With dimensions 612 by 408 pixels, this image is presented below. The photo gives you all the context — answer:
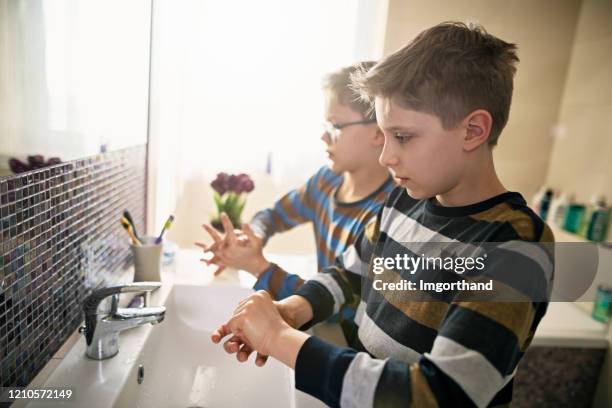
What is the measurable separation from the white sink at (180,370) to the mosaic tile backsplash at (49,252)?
6 centimetres

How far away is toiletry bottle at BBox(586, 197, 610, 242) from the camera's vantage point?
1.55m

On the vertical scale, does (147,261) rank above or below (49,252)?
below

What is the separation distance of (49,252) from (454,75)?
25.7 inches

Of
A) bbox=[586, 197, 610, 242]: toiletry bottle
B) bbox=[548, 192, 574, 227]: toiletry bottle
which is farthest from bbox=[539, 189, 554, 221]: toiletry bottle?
bbox=[586, 197, 610, 242]: toiletry bottle

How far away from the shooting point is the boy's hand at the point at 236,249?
101cm

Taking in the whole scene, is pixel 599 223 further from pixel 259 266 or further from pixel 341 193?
pixel 259 266

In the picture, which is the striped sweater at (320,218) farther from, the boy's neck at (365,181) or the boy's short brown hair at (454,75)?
the boy's short brown hair at (454,75)

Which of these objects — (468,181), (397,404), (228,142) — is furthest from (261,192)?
(397,404)

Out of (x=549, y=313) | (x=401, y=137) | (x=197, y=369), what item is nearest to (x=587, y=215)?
(x=549, y=313)

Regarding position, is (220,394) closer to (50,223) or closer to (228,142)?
(50,223)

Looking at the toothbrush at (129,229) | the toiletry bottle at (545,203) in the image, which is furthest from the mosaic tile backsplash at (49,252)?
the toiletry bottle at (545,203)

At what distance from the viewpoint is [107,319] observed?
68 cm

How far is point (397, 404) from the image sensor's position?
475 mm

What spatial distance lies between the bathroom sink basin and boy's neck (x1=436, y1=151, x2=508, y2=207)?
438 mm
